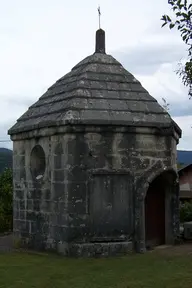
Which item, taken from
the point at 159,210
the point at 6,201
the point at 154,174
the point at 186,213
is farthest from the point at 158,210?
the point at 6,201

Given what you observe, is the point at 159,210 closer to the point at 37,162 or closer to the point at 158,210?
the point at 158,210

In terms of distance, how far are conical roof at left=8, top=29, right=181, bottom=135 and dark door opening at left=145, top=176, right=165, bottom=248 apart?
1.62m

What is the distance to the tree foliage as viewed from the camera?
1507cm

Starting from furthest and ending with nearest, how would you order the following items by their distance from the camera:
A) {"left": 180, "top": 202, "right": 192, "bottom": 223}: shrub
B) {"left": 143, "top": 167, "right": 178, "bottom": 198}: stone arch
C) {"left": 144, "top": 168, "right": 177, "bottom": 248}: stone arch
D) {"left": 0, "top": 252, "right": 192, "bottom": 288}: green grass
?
1. {"left": 180, "top": 202, "right": 192, "bottom": 223}: shrub
2. {"left": 144, "top": 168, "right": 177, "bottom": 248}: stone arch
3. {"left": 143, "top": 167, "right": 178, "bottom": 198}: stone arch
4. {"left": 0, "top": 252, "right": 192, "bottom": 288}: green grass

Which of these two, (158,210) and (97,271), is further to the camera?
(158,210)

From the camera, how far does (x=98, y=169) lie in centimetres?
928

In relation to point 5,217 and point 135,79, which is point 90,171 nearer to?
point 135,79

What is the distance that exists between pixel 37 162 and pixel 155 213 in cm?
285

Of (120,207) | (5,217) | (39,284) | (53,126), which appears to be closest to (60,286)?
(39,284)

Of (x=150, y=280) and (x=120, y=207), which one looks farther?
(x=120, y=207)

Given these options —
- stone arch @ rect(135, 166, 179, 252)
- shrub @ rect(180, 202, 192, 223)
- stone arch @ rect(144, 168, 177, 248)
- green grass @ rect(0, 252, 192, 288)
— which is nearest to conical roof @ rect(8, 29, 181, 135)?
stone arch @ rect(135, 166, 179, 252)

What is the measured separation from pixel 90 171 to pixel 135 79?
270cm

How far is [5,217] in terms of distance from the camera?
597 inches

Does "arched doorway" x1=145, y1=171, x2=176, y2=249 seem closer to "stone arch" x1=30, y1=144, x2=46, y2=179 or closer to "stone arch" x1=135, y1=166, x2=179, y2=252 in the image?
"stone arch" x1=135, y1=166, x2=179, y2=252
